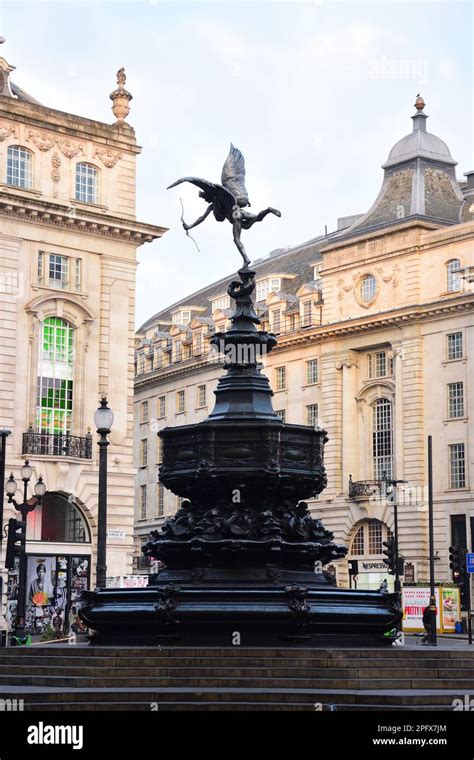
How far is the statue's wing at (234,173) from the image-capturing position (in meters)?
25.6

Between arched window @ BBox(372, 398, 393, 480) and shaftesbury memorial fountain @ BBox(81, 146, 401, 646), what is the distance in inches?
2046

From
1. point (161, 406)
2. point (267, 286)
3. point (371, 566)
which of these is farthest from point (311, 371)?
point (161, 406)

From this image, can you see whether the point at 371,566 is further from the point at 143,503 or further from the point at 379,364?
the point at 143,503

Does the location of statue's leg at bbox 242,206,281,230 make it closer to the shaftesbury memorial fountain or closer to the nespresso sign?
the shaftesbury memorial fountain

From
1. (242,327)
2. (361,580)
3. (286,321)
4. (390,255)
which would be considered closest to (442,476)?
(361,580)

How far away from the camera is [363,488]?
250 ft

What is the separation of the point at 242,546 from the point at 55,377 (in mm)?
34972

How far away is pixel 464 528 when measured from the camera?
7069 cm

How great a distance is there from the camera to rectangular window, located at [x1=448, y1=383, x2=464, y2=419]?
71775mm

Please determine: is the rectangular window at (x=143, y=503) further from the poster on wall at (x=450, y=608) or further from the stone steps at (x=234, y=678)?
the stone steps at (x=234, y=678)

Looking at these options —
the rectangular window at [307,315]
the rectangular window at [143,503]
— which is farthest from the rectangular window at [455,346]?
the rectangular window at [143,503]

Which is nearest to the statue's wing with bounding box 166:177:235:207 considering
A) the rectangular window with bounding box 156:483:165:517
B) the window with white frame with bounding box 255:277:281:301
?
the window with white frame with bounding box 255:277:281:301

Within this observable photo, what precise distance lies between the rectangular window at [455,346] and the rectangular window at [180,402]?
2669cm

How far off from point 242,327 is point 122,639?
6.11m
